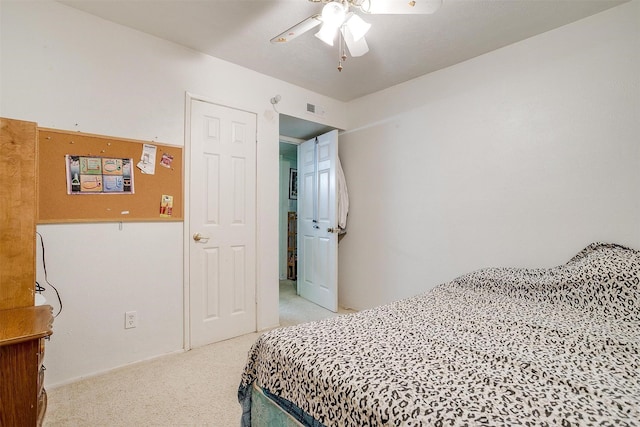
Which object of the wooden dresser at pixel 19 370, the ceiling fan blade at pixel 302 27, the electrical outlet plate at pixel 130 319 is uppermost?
the ceiling fan blade at pixel 302 27

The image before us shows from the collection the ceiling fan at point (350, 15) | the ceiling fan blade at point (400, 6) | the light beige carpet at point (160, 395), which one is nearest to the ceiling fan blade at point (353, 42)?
the ceiling fan at point (350, 15)

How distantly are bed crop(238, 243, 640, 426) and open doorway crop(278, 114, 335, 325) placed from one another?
1871 mm

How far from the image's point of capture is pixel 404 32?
2049 millimetres

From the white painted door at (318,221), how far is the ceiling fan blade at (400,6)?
5.64 ft

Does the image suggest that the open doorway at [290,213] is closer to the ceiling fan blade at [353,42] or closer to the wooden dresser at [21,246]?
the ceiling fan blade at [353,42]

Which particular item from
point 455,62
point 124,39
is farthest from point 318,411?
point 455,62

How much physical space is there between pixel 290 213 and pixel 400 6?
149 inches

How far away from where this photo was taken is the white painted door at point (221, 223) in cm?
236

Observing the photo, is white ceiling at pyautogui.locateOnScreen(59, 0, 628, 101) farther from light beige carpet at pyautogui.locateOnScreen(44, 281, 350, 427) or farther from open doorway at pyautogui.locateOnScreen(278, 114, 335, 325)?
light beige carpet at pyautogui.locateOnScreen(44, 281, 350, 427)

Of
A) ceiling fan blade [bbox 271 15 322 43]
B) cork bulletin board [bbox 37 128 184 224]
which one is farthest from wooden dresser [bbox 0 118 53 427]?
ceiling fan blade [bbox 271 15 322 43]

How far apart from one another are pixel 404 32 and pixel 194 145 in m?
1.82

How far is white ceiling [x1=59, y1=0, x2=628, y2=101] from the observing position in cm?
180

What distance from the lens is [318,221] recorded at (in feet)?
11.4

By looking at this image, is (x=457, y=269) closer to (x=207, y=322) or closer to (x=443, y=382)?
(x=443, y=382)
